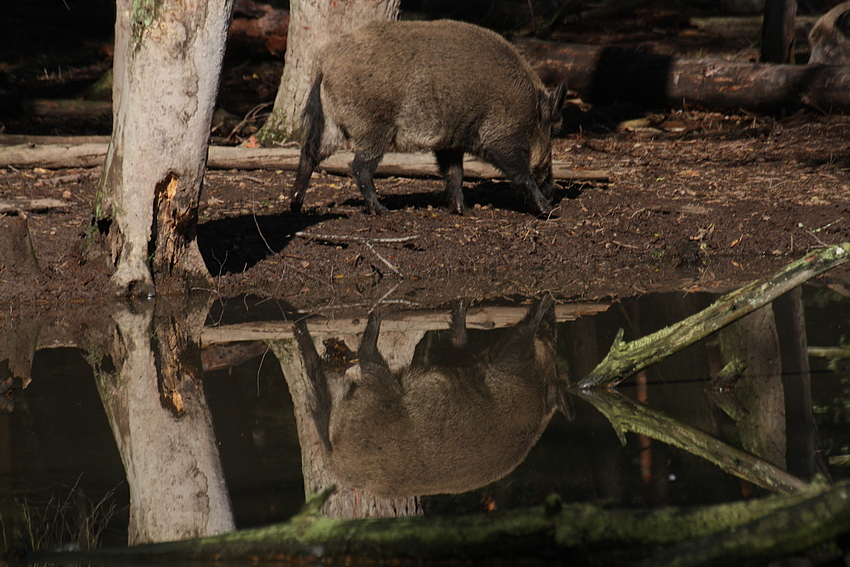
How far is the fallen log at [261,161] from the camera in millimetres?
8125

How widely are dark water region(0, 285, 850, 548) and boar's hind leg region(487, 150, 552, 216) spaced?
2.52 m

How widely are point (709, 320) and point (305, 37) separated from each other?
253 inches

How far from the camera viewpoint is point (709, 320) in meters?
3.67

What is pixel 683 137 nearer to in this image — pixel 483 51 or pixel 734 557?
pixel 483 51

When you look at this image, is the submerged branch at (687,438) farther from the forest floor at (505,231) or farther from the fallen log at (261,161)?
the fallen log at (261,161)

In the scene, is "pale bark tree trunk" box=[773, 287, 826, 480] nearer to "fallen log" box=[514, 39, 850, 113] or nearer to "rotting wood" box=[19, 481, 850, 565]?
"rotting wood" box=[19, 481, 850, 565]

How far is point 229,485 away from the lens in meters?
3.17

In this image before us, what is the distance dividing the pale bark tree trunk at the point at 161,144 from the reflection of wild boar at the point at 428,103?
66.7 inches

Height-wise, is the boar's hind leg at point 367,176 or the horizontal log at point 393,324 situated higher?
the boar's hind leg at point 367,176

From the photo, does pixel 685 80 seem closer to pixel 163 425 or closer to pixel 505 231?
pixel 505 231

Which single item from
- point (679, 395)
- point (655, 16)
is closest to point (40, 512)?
point (679, 395)

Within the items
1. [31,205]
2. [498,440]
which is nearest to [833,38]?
[31,205]

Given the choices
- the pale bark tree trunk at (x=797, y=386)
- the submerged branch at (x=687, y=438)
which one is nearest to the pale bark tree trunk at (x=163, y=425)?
the submerged branch at (x=687, y=438)

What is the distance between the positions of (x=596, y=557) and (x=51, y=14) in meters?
15.3
